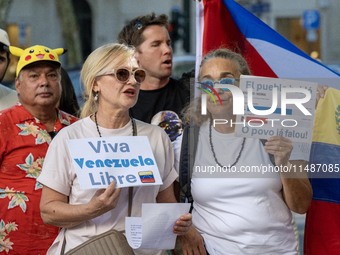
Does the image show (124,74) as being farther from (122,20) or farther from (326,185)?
(122,20)

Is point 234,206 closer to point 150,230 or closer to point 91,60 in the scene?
point 150,230

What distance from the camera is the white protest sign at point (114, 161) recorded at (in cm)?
439

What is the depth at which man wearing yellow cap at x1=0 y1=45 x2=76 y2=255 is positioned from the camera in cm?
500

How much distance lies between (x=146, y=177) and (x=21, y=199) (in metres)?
0.86

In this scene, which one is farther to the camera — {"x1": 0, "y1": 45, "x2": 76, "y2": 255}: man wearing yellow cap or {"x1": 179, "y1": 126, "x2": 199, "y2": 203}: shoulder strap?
{"x1": 0, "y1": 45, "x2": 76, "y2": 255}: man wearing yellow cap

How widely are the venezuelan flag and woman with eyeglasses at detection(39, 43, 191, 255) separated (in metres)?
0.86

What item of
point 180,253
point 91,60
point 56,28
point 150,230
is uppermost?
point 91,60

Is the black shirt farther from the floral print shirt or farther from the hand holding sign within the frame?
the hand holding sign

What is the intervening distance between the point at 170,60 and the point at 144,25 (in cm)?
28

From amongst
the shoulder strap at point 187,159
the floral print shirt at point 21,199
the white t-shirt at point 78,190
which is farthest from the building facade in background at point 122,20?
the white t-shirt at point 78,190

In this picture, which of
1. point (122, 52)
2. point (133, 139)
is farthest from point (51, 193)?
point (122, 52)

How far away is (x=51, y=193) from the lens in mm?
4500

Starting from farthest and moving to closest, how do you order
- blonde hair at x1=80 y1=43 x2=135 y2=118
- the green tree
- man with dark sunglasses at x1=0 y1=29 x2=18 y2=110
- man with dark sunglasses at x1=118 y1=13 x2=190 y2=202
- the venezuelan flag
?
the green tree < man with dark sunglasses at x1=0 y1=29 x2=18 y2=110 < man with dark sunglasses at x1=118 y1=13 x2=190 y2=202 < the venezuelan flag < blonde hair at x1=80 y1=43 x2=135 y2=118

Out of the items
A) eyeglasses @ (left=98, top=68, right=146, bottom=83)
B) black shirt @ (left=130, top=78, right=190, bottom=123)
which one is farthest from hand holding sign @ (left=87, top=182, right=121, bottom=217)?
black shirt @ (left=130, top=78, right=190, bottom=123)
